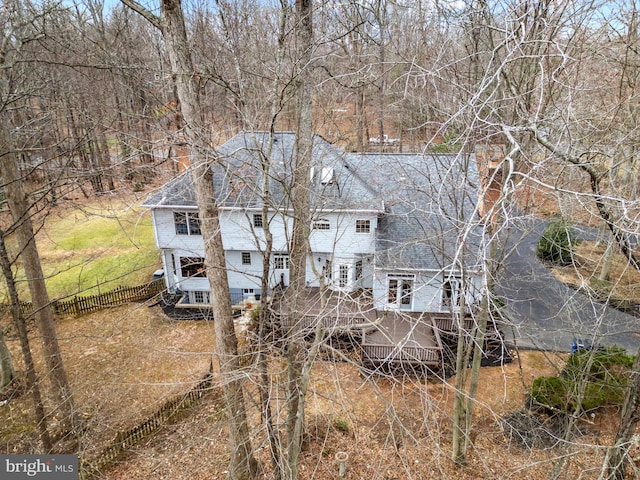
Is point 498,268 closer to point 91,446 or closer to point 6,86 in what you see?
point 91,446

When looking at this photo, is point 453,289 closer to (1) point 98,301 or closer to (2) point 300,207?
(2) point 300,207

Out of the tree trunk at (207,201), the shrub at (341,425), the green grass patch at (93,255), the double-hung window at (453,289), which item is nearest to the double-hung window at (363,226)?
the shrub at (341,425)

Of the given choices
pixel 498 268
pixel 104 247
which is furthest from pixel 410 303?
pixel 104 247

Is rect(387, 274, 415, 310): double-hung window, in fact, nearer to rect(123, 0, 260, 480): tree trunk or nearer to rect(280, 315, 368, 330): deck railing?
rect(280, 315, 368, 330): deck railing

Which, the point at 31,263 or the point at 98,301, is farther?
the point at 98,301

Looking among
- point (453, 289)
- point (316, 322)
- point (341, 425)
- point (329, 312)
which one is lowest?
point (341, 425)

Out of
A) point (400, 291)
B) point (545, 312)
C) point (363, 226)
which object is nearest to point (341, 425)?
point (400, 291)
